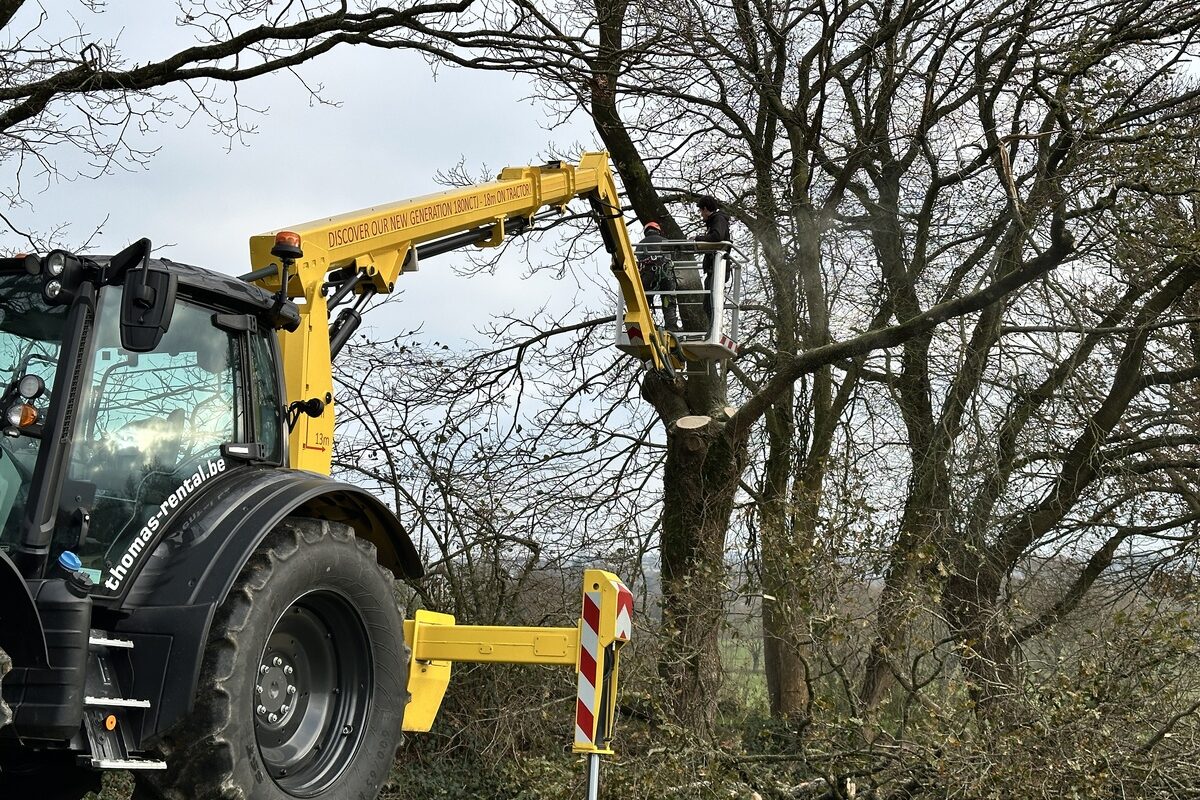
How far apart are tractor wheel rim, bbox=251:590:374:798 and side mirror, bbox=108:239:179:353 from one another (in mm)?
1257

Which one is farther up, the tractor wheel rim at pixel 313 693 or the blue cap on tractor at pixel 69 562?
the blue cap on tractor at pixel 69 562

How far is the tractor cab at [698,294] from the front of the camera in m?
10.4

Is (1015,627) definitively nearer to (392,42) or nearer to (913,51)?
(913,51)

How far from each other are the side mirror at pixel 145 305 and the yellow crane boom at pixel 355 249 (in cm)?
98

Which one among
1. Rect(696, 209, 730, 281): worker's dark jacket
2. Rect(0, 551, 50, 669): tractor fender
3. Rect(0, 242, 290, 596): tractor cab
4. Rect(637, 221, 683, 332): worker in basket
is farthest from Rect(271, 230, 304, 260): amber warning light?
Rect(696, 209, 730, 281): worker's dark jacket

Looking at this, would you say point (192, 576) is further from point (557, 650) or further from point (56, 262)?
point (557, 650)

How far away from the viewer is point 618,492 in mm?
13086

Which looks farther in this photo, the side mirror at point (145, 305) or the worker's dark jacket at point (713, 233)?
the worker's dark jacket at point (713, 233)

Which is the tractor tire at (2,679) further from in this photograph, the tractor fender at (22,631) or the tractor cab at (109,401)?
the tractor cab at (109,401)

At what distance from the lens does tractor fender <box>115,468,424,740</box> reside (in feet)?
13.6

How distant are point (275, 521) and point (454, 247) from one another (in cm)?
356

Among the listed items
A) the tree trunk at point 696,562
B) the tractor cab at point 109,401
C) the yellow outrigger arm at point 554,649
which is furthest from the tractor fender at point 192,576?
the tree trunk at point 696,562

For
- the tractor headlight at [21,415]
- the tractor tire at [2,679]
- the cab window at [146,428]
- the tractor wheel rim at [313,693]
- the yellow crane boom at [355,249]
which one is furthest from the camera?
the yellow crane boom at [355,249]

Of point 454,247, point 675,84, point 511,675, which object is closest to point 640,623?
point 511,675
